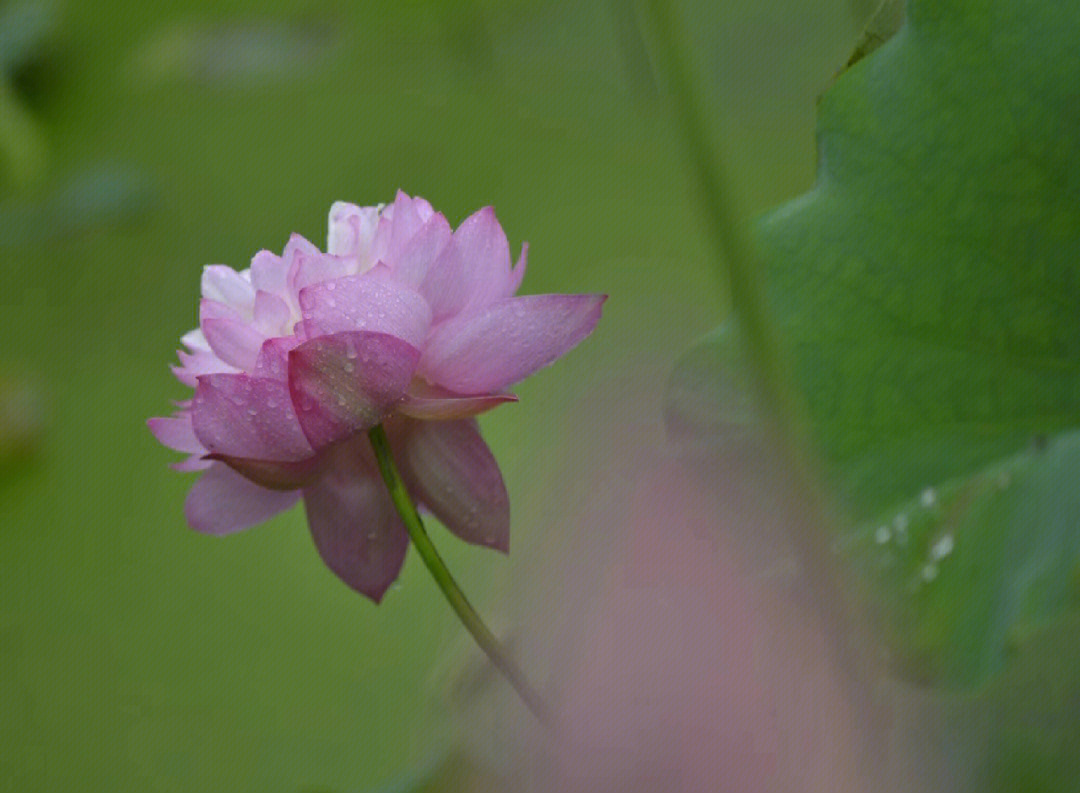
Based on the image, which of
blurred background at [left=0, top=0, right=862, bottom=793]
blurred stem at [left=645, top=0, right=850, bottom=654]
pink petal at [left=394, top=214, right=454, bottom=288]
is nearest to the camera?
blurred stem at [left=645, top=0, right=850, bottom=654]

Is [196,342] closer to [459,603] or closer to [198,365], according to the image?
[198,365]

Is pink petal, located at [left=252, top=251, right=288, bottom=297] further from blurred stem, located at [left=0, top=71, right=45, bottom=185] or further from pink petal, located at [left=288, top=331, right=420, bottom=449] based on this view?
blurred stem, located at [left=0, top=71, right=45, bottom=185]

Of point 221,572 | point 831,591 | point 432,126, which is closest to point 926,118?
point 831,591

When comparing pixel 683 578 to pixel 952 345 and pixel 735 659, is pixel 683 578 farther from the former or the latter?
pixel 952 345

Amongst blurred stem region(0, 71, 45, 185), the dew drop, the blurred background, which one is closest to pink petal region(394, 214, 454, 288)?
the dew drop

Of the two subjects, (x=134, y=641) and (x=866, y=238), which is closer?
(x=866, y=238)

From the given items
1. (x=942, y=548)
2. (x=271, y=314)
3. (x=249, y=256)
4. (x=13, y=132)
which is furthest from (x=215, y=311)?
(x=249, y=256)
